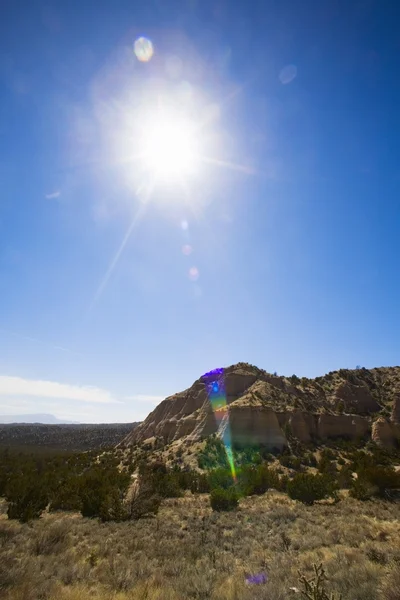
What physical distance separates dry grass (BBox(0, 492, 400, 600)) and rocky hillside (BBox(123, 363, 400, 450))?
27.7 m

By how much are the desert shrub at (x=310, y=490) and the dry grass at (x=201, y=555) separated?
13.2 feet

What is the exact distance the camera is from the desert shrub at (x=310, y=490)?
67.3ft

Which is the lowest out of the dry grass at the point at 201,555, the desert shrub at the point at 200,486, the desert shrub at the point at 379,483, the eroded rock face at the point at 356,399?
the dry grass at the point at 201,555

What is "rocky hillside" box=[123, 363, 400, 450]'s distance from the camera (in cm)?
4416

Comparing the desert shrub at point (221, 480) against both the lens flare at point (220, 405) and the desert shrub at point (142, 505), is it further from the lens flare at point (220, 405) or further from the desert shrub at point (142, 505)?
the desert shrub at point (142, 505)

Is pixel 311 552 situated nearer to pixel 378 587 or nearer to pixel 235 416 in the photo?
pixel 378 587

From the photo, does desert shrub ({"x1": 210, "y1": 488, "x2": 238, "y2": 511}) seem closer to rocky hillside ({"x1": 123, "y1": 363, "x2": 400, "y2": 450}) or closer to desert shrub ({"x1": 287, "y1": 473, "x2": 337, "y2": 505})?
desert shrub ({"x1": 287, "y1": 473, "x2": 337, "y2": 505})

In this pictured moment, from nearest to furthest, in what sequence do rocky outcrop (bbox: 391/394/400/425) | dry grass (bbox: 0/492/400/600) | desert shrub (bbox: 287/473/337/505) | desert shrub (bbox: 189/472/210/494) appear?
dry grass (bbox: 0/492/400/600) < desert shrub (bbox: 287/473/337/505) < desert shrub (bbox: 189/472/210/494) < rocky outcrop (bbox: 391/394/400/425)

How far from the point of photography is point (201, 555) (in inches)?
396

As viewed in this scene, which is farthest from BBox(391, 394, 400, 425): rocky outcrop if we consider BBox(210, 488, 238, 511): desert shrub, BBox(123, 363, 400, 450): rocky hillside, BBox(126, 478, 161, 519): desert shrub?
BBox(126, 478, 161, 519): desert shrub

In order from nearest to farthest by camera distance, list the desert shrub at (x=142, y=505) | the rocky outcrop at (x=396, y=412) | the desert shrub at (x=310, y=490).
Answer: the desert shrub at (x=142, y=505), the desert shrub at (x=310, y=490), the rocky outcrop at (x=396, y=412)

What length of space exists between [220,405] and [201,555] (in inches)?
1816

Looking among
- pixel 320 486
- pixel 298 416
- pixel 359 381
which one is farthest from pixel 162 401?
pixel 320 486

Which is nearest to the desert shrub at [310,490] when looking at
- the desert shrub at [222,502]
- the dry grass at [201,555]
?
the dry grass at [201,555]
